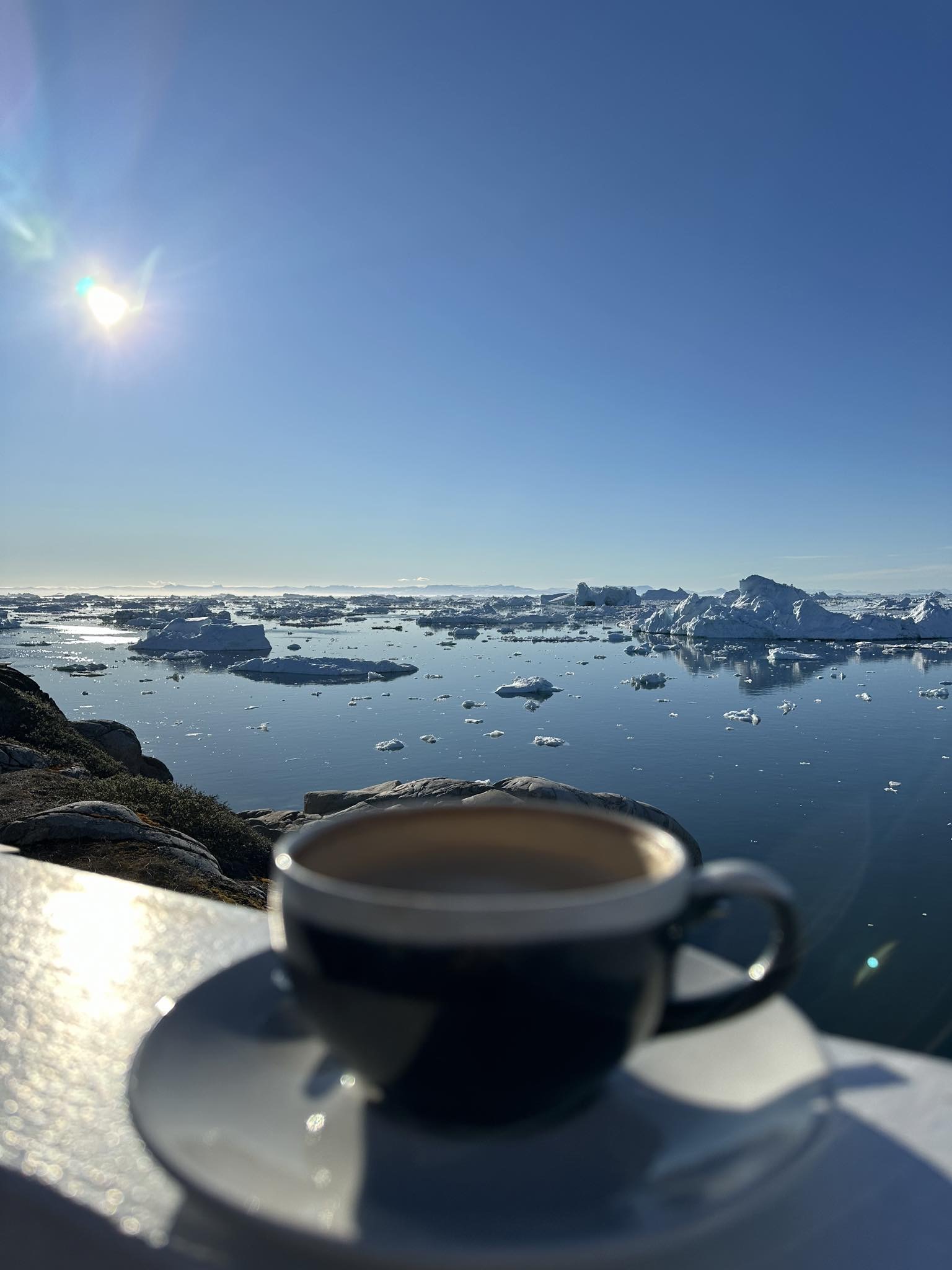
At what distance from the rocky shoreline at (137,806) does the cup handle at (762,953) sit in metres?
0.62

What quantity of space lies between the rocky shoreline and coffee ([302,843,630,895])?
1.49 feet

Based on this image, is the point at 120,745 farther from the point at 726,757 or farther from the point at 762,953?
the point at 762,953

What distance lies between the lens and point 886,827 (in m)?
10.0

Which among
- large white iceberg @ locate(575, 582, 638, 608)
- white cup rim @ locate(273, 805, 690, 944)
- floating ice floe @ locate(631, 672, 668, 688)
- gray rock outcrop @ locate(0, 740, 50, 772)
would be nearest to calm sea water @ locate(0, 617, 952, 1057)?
white cup rim @ locate(273, 805, 690, 944)

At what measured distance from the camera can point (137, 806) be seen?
6457mm

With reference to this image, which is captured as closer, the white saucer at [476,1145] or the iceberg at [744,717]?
the white saucer at [476,1145]

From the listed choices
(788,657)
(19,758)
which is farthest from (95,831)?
(788,657)

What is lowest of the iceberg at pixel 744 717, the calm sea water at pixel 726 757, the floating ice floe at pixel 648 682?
the calm sea water at pixel 726 757

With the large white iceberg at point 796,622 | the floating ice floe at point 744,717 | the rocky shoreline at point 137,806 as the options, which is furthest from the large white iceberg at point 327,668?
the large white iceberg at point 796,622

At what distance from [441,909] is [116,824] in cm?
464

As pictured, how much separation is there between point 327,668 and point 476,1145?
87.2 ft

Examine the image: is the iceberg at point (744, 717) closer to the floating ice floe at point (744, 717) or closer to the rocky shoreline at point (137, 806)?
the floating ice floe at point (744, 717)

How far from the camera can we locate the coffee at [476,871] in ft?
1.83

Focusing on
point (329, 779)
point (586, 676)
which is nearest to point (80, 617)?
point (586, 676)
